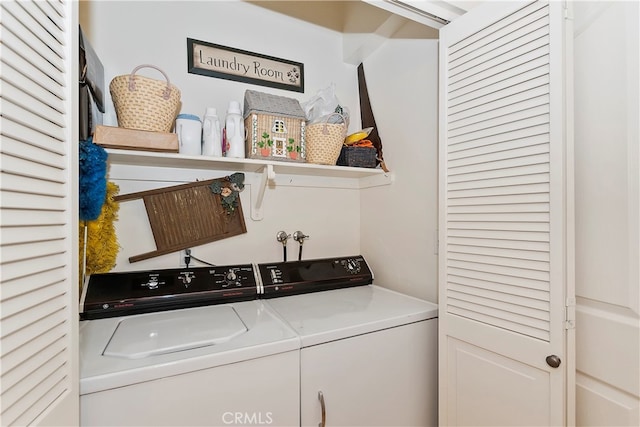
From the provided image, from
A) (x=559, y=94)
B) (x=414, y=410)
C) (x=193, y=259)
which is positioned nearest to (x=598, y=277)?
(x=559, y=94)

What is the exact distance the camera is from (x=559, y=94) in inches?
39.8

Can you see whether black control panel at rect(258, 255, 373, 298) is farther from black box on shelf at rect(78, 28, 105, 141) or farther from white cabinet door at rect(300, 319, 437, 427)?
black box on shelf at rect(78, 28, 105, 141)

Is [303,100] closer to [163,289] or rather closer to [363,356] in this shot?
[163,289]

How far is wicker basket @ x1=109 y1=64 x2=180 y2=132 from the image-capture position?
137 centimetres

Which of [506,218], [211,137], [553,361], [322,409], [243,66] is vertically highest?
[243,66]

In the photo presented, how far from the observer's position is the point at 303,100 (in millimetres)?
2162

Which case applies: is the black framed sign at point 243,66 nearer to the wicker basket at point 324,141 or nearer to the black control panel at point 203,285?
the wicker basket at point 324,141

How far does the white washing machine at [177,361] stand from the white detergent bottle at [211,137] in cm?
73

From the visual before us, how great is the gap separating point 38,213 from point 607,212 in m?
1.61

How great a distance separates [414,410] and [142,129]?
178cm

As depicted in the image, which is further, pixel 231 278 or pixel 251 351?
pixel 231 278

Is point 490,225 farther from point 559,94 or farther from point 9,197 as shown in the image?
point 9,197

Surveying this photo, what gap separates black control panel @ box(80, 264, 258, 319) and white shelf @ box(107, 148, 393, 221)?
45cm

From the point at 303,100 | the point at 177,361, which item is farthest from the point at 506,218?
the point at 303,100
